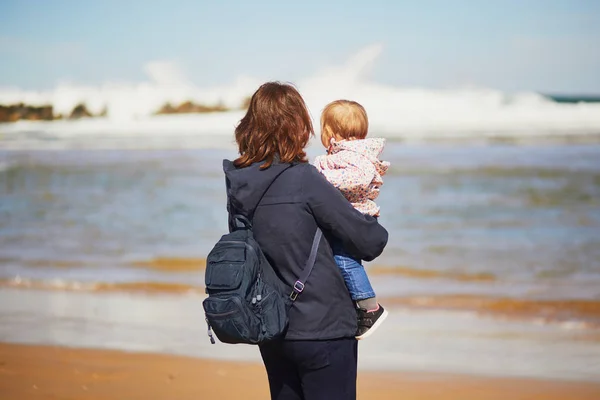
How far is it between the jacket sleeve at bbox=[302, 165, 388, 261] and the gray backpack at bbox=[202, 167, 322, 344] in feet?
0.22

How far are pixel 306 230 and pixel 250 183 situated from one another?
0.64 ft

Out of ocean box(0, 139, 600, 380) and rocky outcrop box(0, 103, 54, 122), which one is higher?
rocky outcrop box(0, 103, 54, 122)

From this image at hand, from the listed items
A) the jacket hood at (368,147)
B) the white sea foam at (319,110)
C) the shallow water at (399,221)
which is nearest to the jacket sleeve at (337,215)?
the jacket hood at (368,147)

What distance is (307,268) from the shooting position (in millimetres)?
A: 2219

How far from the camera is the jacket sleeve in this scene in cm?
218

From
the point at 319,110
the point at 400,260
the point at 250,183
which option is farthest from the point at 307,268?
the point at 319,110

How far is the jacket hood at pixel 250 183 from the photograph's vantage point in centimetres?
222

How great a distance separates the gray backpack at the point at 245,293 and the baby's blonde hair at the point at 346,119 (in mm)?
360

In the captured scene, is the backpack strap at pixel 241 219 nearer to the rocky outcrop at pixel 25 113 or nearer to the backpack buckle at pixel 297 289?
the backpack buckle at pixel 297 289

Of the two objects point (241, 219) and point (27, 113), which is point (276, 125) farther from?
point (27, 113)

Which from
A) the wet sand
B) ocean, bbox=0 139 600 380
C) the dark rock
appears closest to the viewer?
the wet sand

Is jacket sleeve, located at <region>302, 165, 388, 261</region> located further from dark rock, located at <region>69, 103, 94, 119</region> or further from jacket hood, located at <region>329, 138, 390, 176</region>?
dark rock, located at <region>69, 103, 94, 119</region>

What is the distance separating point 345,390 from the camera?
2277 millimetres

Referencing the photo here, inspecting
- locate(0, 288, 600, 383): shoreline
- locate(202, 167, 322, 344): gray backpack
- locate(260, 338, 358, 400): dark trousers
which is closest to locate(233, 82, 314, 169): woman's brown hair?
locate(202, 167, 322, 344): gray backpack
